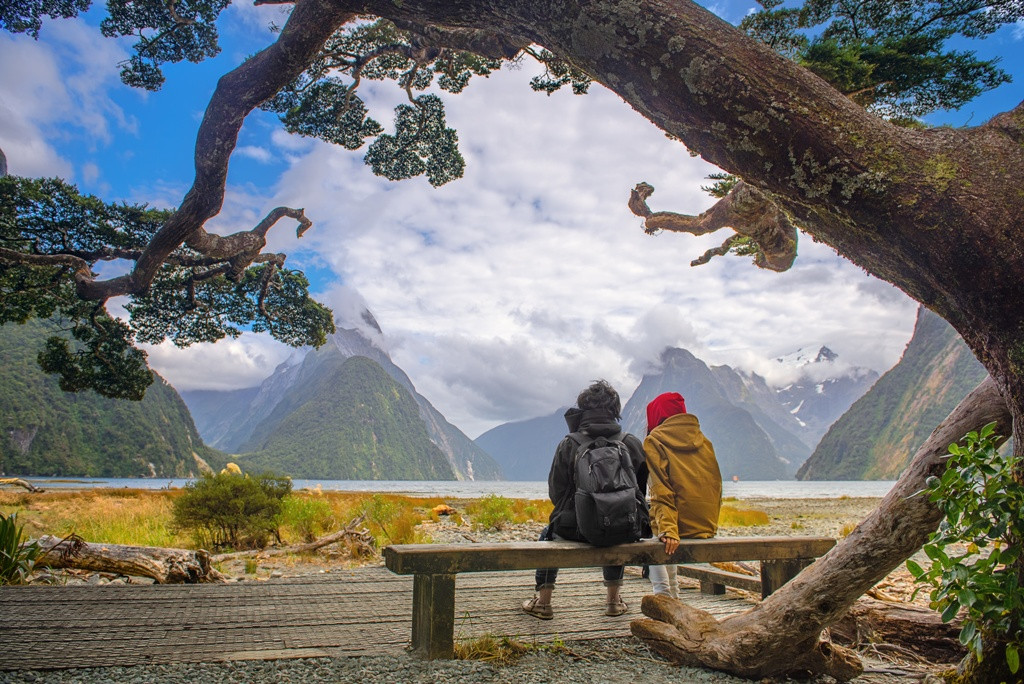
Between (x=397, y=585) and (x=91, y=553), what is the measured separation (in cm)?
314

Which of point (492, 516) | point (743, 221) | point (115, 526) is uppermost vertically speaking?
point (743, 221)

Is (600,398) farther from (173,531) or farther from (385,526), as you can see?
(173,531)

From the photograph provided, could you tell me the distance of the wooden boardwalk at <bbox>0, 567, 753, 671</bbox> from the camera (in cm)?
314

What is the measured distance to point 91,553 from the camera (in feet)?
18.7

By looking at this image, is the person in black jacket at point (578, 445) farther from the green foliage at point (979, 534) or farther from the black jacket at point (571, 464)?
the green foliage at point (979, 534)

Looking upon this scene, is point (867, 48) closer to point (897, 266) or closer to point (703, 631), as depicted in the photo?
point (897, 266)

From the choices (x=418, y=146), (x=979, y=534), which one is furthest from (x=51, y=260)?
(x=979, y=534)

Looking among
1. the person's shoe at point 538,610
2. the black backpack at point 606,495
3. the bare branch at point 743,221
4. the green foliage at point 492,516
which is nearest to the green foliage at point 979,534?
the black backpack at point 606,495

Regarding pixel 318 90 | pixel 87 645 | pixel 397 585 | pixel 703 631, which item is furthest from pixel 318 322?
pixel 703 631

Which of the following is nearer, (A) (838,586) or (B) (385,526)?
(A) (838,586)

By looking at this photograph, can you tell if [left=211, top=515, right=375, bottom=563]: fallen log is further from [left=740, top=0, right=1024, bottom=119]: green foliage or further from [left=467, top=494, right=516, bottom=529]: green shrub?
[left=740, top=0, right=1024, bottom=119]: green foliage

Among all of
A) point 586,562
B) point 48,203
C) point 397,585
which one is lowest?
point 397,585

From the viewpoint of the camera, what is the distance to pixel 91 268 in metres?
8.16

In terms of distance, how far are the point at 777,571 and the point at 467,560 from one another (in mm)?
2472
